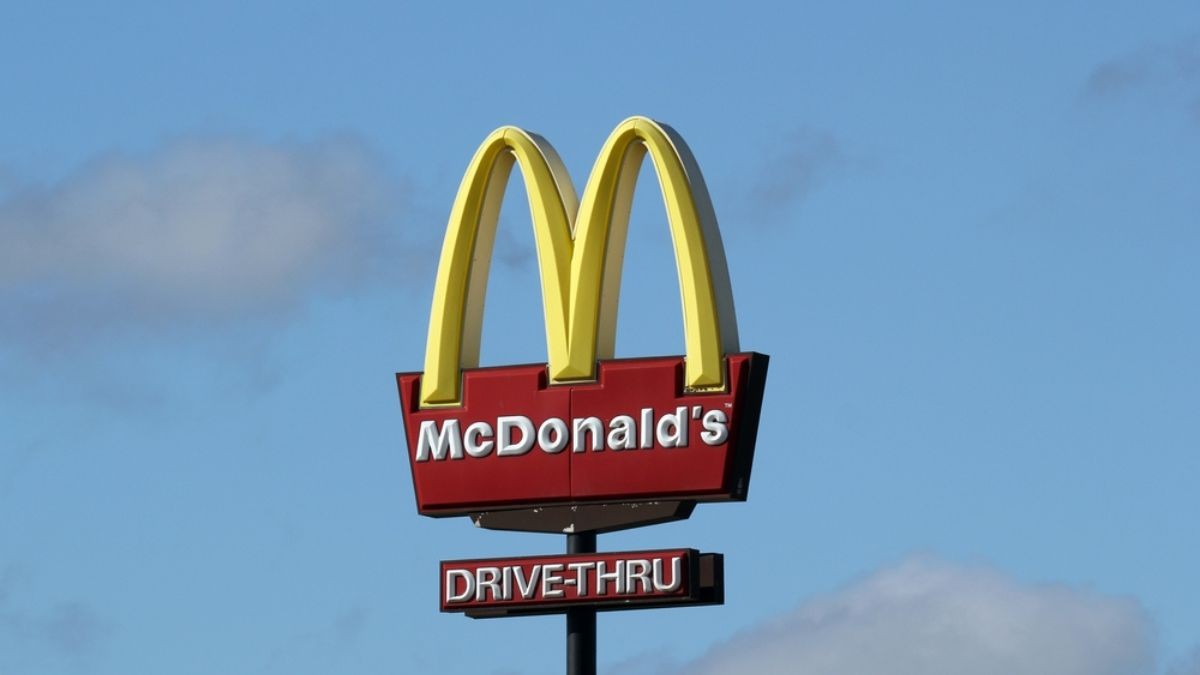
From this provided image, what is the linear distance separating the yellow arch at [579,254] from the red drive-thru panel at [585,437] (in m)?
0.29

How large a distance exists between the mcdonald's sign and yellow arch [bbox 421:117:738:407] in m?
0.02

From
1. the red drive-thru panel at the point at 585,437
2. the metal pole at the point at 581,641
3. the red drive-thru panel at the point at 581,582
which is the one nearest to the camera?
the red drive-thru panel at the point at 581,582

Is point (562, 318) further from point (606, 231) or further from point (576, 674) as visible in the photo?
point (576, 674)

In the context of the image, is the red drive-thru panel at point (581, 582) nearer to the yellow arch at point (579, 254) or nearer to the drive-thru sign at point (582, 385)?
the drive-thru sign at point (582, 385)

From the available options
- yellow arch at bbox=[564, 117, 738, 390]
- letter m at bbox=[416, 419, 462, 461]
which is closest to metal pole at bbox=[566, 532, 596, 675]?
letter m at bbox=[416, 419, 462, 461]

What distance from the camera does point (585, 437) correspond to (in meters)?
53.3

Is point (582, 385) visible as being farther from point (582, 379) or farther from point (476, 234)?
point (476, 234)

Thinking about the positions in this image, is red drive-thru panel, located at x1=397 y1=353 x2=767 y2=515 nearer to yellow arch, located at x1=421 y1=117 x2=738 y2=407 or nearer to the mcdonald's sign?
the mcdonald's sign

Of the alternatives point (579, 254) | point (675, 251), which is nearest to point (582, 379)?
point (579, 254)

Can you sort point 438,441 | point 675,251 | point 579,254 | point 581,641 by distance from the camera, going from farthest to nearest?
point 438,441 < point 579,254 < point 581,641 < point 675,251

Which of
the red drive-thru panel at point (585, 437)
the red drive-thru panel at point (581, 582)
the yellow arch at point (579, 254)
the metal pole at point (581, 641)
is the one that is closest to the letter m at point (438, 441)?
the red drive-thru panel at point (585, 437)

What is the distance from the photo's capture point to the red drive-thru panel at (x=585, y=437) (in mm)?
52500

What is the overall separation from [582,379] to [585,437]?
2.64 ft

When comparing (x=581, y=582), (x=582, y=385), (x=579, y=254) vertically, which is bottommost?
(x=581, y=582)
